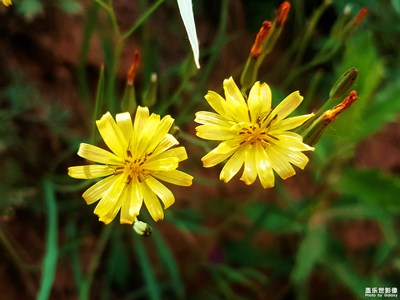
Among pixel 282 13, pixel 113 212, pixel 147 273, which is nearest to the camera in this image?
pixel 113 212

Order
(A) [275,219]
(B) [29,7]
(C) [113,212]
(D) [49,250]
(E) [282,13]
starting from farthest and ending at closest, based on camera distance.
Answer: (A) [275,219] < (B) [29,7] < (D) [49,250] < (E) [282,13] < (C) [113,212]

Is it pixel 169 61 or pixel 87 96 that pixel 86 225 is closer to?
pixel 87 96

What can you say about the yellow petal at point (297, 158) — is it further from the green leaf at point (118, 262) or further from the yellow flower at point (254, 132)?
the green leaf at point (118, 262)

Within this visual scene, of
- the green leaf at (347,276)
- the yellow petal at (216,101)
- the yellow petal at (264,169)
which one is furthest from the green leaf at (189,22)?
the green leaf at (347,276)

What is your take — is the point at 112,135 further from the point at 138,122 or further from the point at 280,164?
the point at 280,164

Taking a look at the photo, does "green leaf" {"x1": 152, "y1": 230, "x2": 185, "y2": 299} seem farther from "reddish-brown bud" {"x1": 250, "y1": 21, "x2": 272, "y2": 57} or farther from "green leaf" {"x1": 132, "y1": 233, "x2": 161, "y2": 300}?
"reddish-brown bud" {"x1": 250, "y1": 21, "x2": 272, "y2": 57}

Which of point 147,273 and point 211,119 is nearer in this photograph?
point 211,119

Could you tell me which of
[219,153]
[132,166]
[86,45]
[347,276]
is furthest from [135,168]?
[347,276]
